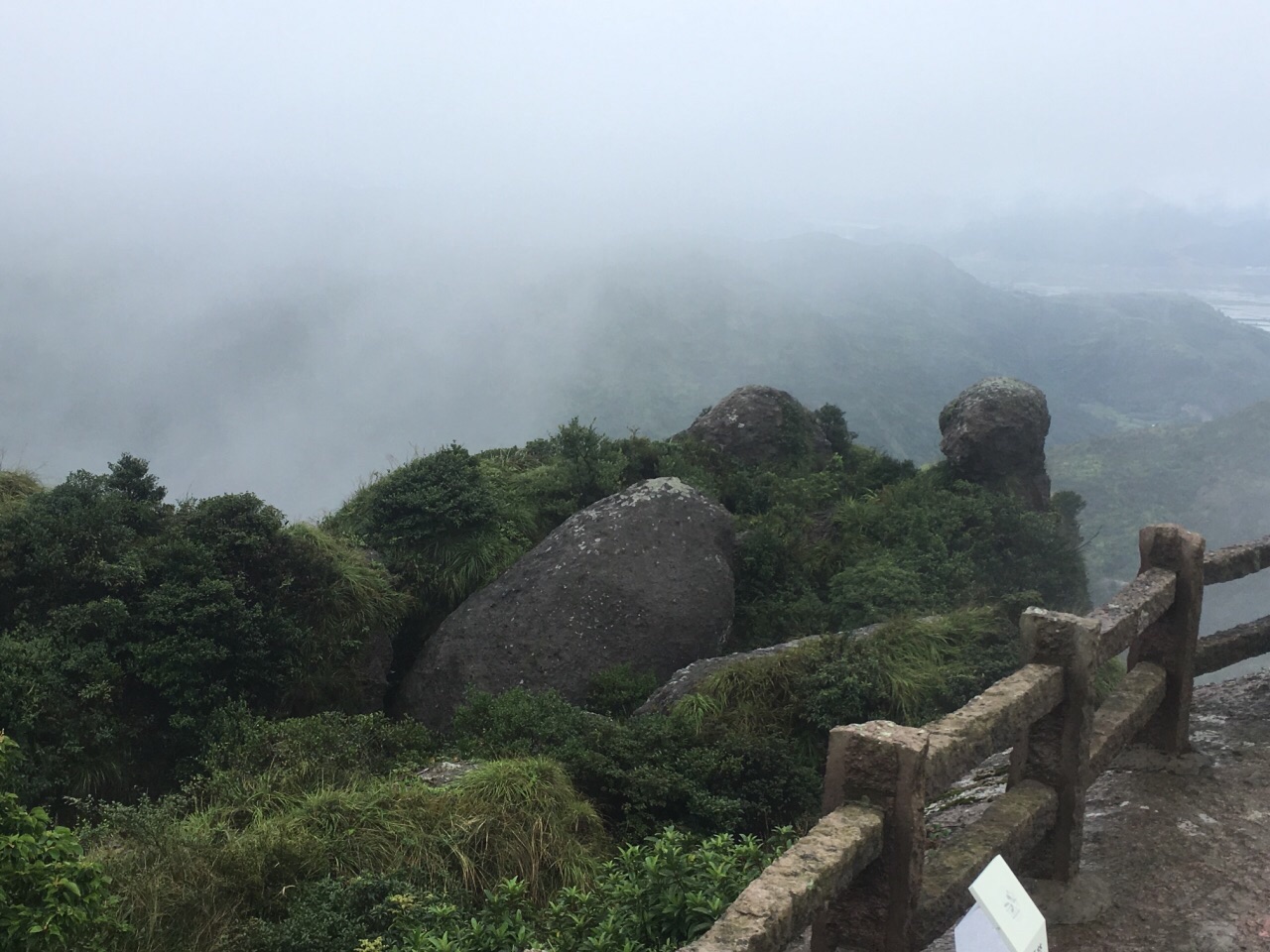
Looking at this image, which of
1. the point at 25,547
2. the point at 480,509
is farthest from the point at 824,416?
the point at 25,547

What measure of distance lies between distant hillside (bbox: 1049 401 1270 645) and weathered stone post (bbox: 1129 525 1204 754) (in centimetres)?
5119

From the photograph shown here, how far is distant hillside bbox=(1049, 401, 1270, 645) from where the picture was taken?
5882 centimetres

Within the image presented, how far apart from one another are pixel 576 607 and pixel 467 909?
5869 millimetres

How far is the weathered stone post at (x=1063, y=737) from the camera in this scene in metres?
4.05

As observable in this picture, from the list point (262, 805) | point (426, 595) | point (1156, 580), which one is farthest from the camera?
point (426, 595)

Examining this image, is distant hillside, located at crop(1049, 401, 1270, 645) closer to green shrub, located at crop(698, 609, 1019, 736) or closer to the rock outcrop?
green shrub, located at crop(698, 609, 1019, 736)

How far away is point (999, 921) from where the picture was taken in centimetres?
242

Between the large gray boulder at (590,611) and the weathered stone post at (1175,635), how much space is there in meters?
6.20

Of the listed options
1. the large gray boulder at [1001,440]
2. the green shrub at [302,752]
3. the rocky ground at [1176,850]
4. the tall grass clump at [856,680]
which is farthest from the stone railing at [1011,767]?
the large gray boulder at [1001,440]

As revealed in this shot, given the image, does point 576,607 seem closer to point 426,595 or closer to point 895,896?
point 426,595

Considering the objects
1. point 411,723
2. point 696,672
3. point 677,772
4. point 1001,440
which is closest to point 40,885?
point 677,772

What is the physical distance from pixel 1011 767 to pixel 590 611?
284 inches

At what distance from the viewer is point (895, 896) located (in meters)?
3.20

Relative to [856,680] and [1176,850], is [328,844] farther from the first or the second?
[856,680]
